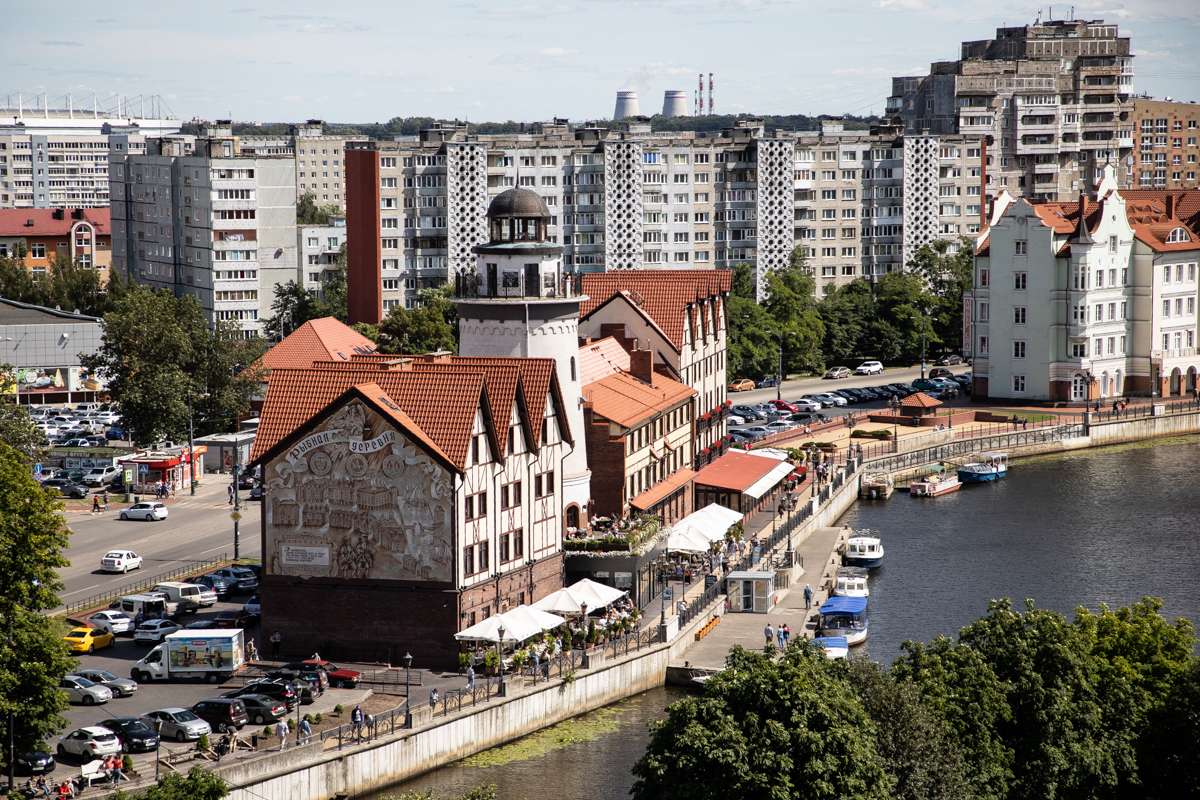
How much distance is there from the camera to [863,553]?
94.4 m

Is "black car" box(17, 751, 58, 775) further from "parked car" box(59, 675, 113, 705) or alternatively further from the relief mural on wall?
the relief mural on wall

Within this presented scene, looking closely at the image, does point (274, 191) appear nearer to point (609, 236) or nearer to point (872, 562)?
point (609, 236)

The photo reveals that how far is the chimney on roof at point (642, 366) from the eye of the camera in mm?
94500

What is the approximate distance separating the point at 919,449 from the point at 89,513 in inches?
2546

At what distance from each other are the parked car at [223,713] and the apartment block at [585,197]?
354 ft

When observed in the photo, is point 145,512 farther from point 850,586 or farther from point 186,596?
point 850,586

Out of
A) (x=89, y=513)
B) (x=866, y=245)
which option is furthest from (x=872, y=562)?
(x=866, y=245)

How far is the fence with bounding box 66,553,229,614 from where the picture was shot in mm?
75688

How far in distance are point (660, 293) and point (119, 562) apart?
3869cm

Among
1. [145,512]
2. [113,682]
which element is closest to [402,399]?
[113,682]

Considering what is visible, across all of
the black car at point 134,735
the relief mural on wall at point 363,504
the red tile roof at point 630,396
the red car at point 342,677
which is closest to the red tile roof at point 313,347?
the red tile roof at point 630,396

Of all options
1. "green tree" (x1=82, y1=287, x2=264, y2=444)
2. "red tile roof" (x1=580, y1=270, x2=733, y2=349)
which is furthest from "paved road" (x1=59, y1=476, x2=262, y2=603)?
"red tile roof" (x1=580, y1=270, x2=733, y2=349)

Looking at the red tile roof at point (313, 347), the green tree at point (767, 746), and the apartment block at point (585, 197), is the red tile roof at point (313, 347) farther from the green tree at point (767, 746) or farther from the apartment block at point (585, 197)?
the green tree at point (767, 746)

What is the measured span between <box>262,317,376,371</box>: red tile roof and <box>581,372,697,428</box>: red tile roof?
110ft
